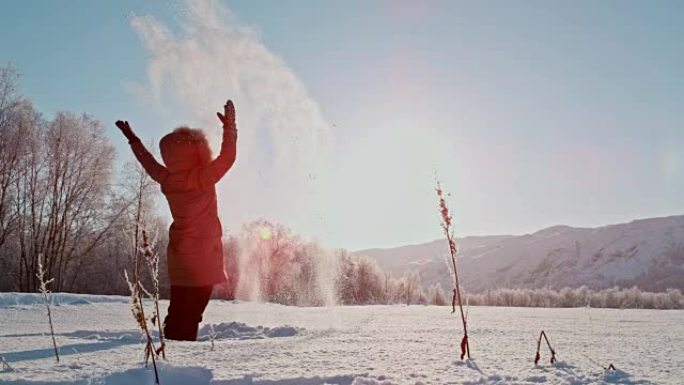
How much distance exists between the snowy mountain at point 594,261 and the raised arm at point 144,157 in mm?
52808

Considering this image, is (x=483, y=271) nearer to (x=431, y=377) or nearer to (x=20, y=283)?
(x=20, y=283)

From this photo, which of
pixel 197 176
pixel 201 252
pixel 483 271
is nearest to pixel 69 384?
pixel 201 252

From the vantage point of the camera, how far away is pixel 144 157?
10.6ft

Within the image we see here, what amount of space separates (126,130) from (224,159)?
31.8 inches

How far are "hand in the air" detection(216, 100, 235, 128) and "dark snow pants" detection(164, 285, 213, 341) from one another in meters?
0.96

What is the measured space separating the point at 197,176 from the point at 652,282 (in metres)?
69.7

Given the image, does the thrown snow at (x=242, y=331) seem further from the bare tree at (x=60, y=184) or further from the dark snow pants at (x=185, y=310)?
the bare tree at (x=60, y=184)

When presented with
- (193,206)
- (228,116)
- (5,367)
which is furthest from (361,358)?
(5,367)

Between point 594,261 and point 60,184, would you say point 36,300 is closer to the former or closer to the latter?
point 60,184

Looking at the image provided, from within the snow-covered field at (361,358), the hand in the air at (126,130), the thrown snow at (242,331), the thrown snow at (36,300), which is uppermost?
the hand in the air at (126,130)

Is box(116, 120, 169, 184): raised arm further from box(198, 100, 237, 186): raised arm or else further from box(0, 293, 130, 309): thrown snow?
box(0, 293, 130, 309): thrown snow

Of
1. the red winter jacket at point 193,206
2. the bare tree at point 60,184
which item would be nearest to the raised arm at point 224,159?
the red winter jacket at point 193,206

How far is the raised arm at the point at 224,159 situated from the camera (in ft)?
9.93

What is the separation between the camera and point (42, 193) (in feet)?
88.1
